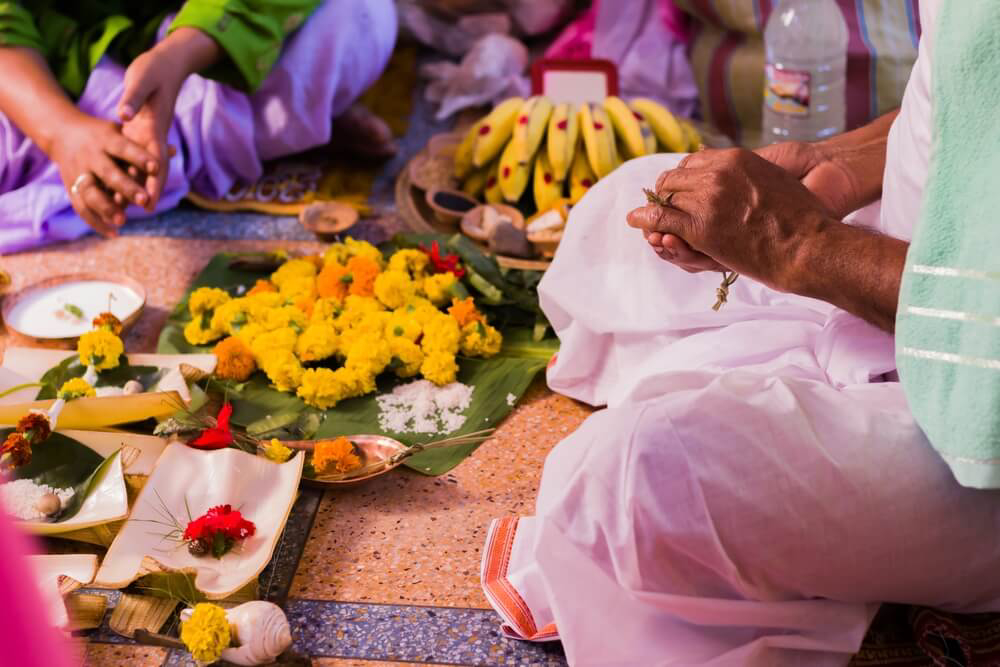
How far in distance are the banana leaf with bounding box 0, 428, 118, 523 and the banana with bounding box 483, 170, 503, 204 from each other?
143 centimetres

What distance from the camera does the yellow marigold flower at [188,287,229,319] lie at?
2.38m

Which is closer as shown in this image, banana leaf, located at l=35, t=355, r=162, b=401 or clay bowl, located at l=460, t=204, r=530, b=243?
banana leaf, located at l=35, t=355, r=162, b=401

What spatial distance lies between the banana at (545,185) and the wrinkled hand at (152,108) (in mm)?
969

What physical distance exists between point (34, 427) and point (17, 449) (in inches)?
3.4

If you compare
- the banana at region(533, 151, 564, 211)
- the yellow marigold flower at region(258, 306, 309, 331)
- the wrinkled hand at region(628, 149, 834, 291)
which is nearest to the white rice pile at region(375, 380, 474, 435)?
the yellow marigold flower at region(258, 306, 309, 331)

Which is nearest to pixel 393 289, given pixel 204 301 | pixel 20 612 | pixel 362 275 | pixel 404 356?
pixel 362 275

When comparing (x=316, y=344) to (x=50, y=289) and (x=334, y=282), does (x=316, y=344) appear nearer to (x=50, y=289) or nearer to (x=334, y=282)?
(x=334, y=282)

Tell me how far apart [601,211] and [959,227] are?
0.91m

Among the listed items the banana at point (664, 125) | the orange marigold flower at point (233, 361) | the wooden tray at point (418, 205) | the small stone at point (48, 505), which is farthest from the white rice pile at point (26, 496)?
the banana at point (664, 125)

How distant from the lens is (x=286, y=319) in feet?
7.42

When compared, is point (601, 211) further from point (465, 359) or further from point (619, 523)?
point (619, 523)

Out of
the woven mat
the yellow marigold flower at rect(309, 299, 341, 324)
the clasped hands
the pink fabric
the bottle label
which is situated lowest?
the woven mat

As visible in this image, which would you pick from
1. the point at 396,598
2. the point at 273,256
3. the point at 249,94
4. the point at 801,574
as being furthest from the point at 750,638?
the point at 249,94

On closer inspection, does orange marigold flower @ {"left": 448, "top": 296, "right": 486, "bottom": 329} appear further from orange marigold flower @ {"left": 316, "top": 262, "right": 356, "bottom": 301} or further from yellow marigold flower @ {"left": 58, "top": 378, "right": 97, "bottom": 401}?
yellow marigold flower @ {"left": 58, "top": 378, "right": 97, "bottom": 401}
